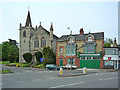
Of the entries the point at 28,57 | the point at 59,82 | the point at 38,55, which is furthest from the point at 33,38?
the point at 59,82

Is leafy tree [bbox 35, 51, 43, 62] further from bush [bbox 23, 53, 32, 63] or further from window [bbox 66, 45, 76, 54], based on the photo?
A: window [bbox 66, 45, 76, 54]

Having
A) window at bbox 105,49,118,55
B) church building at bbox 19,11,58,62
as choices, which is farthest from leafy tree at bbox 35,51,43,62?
window at bbox 105,49,118,55

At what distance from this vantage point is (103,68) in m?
38.5

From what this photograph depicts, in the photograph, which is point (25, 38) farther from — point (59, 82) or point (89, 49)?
point (59, 82)

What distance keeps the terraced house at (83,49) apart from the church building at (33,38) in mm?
8134

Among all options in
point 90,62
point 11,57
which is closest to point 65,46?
point 90,62

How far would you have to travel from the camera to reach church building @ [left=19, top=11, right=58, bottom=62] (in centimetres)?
5313

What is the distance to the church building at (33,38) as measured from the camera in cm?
Result: 5313

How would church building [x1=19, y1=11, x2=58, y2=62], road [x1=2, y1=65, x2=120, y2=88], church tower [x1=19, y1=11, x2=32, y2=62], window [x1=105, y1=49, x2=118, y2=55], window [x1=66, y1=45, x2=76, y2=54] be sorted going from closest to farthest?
road [x1=2, y1=65, x2=120, y2=88] < window [x1=105, y1=49, x2=118, y2=55] < window [x1=66, y1=45, x2=76, y2=54] < church building [x1=19, y1=11, x2=58, y2=62] < church tower [x1=19, y1=11, x2=32, y2=62]

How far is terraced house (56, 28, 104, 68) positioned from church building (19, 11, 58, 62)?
813cm

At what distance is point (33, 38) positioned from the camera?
56.1 m

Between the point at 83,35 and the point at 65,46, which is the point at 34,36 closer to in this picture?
the point at 65,46

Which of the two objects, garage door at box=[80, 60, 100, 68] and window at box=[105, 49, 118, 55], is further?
garage door at box=[80, 60, 100, 68]

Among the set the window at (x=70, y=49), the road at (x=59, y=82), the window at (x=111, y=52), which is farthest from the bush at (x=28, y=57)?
the road at (x=59, y=82)
